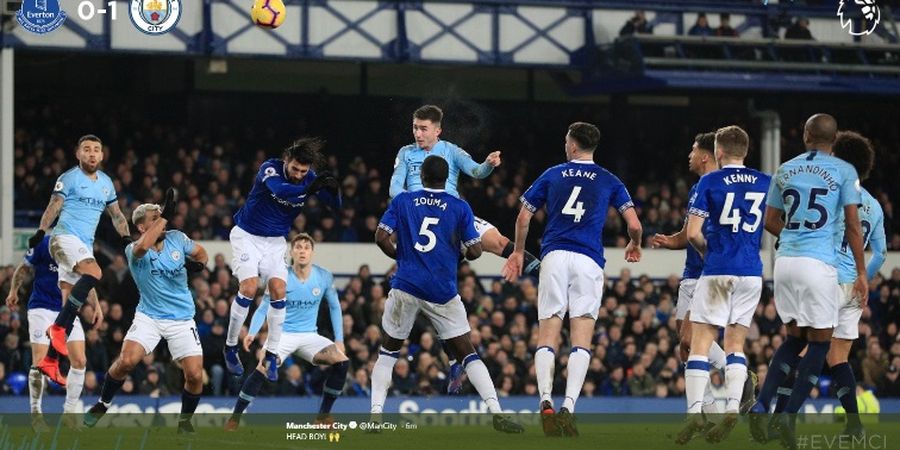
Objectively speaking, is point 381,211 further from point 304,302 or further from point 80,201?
point 80,201

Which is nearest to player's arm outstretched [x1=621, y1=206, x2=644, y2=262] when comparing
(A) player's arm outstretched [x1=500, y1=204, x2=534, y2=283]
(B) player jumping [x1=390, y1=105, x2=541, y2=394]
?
(A) player's arm outstretched [x1=500, y1=204, x2=534, y2=283]

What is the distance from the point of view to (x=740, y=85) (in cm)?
3045

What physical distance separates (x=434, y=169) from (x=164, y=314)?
10.6 feet

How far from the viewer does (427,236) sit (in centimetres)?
1429

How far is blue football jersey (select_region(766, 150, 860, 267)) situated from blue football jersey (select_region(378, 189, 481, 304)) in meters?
3.05

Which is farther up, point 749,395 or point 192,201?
point 192,201

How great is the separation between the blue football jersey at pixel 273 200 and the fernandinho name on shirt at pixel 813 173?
197 inches

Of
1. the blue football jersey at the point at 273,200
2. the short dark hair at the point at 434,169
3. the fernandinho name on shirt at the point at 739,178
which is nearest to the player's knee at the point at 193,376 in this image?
the blue football jersey at the point at 273,200

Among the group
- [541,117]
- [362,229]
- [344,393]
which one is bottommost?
[344,393]

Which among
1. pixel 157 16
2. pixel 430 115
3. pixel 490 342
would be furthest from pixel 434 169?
pixel 157 16

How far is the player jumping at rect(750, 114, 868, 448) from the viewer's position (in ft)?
40.2

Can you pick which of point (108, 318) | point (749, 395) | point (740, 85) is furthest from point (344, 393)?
point (740, 85)

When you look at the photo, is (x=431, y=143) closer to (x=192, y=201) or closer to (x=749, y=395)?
(x=749, y=395)

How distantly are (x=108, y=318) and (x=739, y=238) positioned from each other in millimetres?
12655
